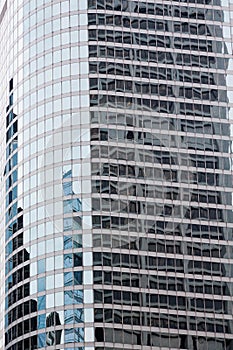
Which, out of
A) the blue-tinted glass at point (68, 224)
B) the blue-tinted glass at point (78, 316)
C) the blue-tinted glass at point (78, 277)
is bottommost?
the blue-tinted glass at point (78, 316)

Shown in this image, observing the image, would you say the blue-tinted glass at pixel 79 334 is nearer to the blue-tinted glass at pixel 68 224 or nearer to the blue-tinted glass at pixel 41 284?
the blue-tinted glass at pixel 41 284

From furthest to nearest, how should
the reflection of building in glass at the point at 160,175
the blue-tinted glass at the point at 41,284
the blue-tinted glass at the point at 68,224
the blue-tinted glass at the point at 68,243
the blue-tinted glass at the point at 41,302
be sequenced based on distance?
the blue-tinted glass at the point at 68,224 < the blue-tinted glass at the point at 41,284 < the blue-tinted glass at the point at 68,243 < the blue-tinted glass at the point at 41,302 < the reflection of building in glass at the point at 160,175

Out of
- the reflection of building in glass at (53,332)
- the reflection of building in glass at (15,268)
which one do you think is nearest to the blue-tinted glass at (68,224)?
the reflection of building in glass at (15,268)

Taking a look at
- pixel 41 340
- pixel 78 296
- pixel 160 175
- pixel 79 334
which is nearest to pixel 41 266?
pixel 78 296

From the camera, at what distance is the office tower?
122 m

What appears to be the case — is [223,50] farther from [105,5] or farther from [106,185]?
[106,185]

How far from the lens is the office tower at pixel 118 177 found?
400 feet

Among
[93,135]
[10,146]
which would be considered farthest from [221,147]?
[10,146]

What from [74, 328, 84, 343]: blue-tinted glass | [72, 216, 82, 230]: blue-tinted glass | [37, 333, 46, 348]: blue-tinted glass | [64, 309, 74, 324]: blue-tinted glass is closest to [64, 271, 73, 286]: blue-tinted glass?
[64, 309, 74, 324]: blue-tinted glass

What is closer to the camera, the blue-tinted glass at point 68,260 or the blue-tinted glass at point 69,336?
the blue-tinted glass at point 69,336

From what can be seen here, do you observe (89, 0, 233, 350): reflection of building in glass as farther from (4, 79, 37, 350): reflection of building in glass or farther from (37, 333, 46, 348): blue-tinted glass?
(4, 79, 37, 350): reflection of building in glass

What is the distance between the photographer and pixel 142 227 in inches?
4934

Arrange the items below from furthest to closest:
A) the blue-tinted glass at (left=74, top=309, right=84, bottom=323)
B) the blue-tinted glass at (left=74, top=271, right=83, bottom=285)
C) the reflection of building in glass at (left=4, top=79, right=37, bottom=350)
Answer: the reflection of building in glass at (left=4, top=79, right=37, bottom=350)
the blue-tinted glass at (left=74, top=271, right=83, bottom=285)
the blue-tinted glass at (left=74, top=309, right=84, bottom=323)

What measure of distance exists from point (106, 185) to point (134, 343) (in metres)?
20.5
